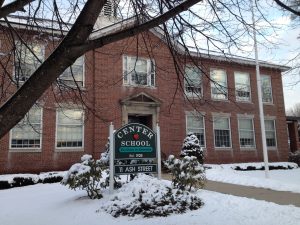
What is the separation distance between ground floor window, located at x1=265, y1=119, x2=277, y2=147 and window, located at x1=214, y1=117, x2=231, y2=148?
377cm

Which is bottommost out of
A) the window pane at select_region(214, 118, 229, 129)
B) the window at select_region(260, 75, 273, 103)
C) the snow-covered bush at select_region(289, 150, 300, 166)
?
the snow-covered bush at select_region(289, 150, 300, 166)

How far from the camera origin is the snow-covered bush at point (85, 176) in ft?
34.1

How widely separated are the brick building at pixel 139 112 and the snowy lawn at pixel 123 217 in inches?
171

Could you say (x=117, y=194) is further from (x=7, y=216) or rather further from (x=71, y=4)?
(x=71, y=4)

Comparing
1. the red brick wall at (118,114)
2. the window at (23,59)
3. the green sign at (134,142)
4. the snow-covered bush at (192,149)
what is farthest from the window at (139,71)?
the green sign at (134,142)

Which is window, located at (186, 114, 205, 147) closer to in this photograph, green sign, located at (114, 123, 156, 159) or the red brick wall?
the red brick wall

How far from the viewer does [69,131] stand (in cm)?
1941

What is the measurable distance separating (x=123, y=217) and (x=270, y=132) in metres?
20.9

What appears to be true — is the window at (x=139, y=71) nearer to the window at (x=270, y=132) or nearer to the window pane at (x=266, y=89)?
the window pane at (x=266, y=89)

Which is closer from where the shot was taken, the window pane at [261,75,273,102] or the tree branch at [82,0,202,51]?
the tree branch at [82,0,202,51]

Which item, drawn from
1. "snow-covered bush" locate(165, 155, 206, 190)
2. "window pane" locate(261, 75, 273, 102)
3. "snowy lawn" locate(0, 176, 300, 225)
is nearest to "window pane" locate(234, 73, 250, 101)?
"window pane" locate(261, 75, 273, 102)

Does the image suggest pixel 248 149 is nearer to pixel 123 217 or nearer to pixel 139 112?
pixel 139 112

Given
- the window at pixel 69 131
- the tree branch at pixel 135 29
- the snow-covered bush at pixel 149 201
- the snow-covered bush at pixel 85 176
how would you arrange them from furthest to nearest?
the window at pixel 69 131 < the snow-covered bush at pixel 85 176 < the snow-covered bush at pixel 149 201 < the tree branch at pixel 135 29

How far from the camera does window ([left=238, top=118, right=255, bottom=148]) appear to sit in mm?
25516
